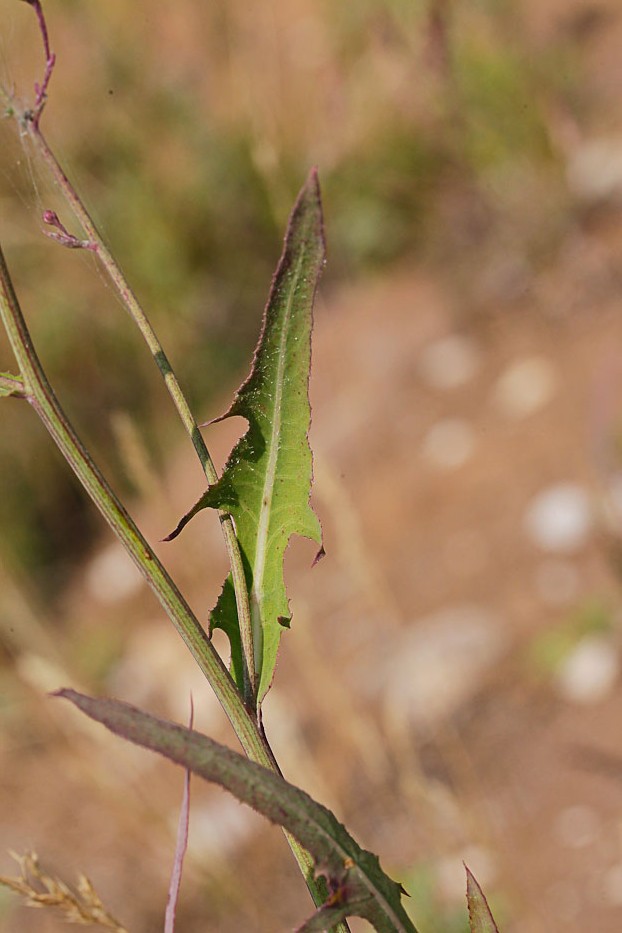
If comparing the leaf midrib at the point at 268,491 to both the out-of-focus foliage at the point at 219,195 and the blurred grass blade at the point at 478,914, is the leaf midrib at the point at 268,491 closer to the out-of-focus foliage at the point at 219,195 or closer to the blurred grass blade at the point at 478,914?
the blurred grass blade at the point at 478,914

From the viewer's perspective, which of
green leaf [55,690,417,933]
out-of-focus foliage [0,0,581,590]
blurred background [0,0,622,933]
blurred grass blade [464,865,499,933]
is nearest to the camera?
green leaf [55,690,417,933]

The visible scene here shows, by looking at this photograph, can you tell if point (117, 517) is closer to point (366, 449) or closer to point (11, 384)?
point (11, 384)

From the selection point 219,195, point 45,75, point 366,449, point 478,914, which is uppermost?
point 219,195

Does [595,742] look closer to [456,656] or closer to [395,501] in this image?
[456,656]

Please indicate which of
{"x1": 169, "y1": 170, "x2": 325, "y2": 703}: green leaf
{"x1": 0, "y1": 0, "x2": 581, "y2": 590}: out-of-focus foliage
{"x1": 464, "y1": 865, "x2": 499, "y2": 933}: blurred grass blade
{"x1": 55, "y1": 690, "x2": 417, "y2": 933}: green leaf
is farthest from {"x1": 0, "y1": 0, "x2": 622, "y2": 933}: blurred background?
{"x1": 464, "y1": 865, "x2": 499, "y2": 933}: blurred grass blade

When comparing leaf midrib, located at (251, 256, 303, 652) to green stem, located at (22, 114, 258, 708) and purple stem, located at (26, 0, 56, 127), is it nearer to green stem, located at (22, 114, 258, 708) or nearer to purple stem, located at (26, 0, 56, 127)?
green stem, located at (22, 114, 258, 708)

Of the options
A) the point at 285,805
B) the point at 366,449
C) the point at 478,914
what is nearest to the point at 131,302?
the point at 285,805

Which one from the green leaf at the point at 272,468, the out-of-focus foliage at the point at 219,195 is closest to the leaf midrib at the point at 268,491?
the green leaf at the point at 272,468
